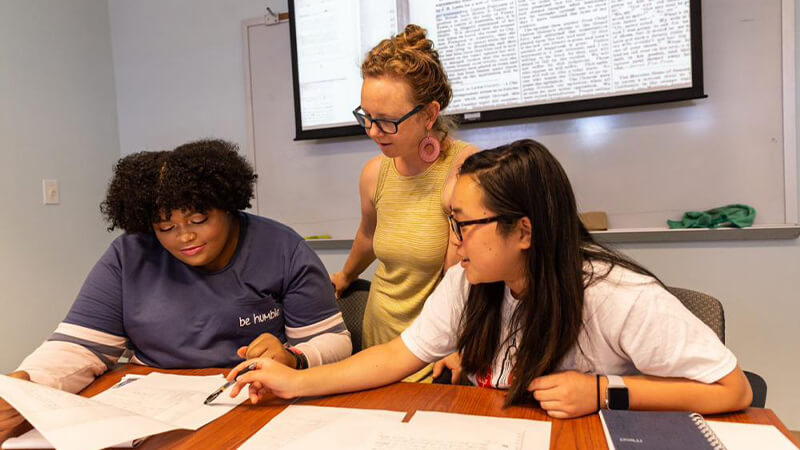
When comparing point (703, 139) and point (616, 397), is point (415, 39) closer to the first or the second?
point (616, 397)

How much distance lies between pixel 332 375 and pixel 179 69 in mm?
2400

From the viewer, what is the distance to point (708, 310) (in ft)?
3.76

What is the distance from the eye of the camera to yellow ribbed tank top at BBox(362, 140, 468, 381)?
1.37 metres

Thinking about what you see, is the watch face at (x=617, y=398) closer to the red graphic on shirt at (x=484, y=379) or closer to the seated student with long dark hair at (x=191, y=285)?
the red graphic on shirt at (x=484, y=379)

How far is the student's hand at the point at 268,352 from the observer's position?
1012 mm

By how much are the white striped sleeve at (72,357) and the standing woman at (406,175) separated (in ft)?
2.10

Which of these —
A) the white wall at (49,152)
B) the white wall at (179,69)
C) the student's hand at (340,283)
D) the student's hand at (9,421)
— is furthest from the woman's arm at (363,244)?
the white wall at (49,152)

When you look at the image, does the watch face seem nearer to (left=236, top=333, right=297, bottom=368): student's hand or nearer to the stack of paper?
the stack of paper

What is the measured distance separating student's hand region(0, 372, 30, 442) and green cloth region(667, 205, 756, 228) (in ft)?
6.68

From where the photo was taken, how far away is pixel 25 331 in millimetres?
2367

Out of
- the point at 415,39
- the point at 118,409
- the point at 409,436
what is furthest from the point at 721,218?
the point at 118,409

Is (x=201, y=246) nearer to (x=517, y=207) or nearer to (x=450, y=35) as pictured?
(x=517, y=207)

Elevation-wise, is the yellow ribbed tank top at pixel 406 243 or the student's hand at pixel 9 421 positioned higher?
the yellow ribbed tank top at pixel 406 243

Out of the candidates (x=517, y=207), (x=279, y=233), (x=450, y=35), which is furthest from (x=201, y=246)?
(x=450, y=35)
